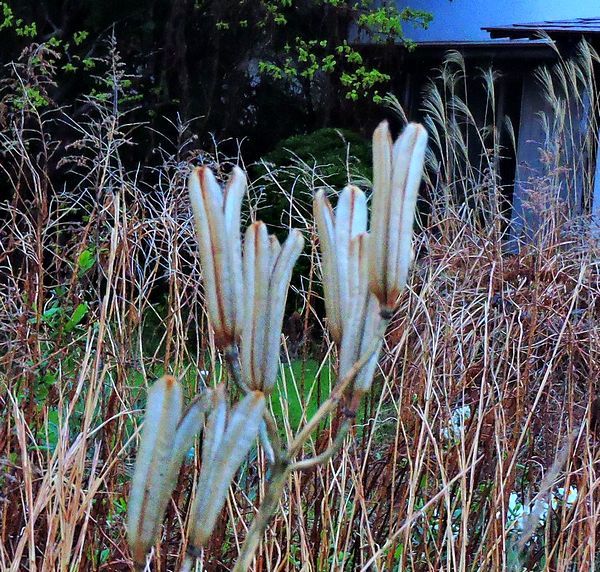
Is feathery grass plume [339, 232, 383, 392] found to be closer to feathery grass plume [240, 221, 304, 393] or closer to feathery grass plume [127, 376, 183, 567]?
feathery grass plume [240, 221, 304, 393]

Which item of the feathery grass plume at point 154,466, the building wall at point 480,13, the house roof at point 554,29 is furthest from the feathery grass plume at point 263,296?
the building wall at point 480,13

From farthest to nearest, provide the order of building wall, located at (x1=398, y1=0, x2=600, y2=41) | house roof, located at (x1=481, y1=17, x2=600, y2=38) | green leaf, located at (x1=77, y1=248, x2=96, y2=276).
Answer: building wall, located at (x1=398, y1=0, x2=600, y2=41), house roof, located at (x1=481, y1=17, x2=600, y2=38), green leaf, located at (x1=77, y1=248, x2=96, y2=276)

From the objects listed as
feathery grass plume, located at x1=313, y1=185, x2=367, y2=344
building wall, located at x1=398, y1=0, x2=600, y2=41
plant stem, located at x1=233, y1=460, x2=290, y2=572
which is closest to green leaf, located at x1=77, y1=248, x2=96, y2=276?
feathery grass plume, located at x1=313, y1=185, x2=367, y2=344

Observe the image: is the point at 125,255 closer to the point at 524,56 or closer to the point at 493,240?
the point at 493,240

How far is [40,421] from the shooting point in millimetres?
2777

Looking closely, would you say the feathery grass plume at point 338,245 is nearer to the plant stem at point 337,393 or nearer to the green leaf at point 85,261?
the plant stem at point 337,393

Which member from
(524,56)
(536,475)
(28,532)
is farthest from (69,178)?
(28,532)

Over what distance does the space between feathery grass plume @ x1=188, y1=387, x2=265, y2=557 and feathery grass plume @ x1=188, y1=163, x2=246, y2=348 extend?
0.35 ft

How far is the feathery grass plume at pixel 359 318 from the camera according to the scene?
3.21 ft

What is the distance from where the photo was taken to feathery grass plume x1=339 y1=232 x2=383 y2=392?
98 centimetres

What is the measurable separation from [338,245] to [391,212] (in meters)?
0.08

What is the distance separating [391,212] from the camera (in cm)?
97

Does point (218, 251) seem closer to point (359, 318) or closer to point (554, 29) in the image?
point (359, 318)

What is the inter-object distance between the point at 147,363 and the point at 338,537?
0.98 m
